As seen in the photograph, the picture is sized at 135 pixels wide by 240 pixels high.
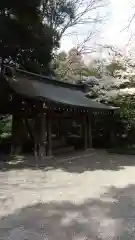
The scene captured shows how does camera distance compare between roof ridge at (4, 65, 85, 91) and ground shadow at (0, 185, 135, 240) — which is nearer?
ground shadow at (0, 185, 135, 240)

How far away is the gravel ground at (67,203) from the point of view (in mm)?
4059

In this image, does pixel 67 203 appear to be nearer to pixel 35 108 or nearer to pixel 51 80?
pixel 35 108

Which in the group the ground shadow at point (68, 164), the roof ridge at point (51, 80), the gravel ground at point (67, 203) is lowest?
the ground shadow at point (68, 164)

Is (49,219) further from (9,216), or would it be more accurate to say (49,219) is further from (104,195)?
(104,195)

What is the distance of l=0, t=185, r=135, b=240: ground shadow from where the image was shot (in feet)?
12.9

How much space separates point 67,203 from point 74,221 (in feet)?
3.29

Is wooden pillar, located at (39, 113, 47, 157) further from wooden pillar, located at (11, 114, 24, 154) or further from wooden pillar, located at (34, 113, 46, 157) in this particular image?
wooden pillar, located at (11, 114, 24, 154)

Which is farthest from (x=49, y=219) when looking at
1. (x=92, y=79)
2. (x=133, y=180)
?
(x=92, y=79)

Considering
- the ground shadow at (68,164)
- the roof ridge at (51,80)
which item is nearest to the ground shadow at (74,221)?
the ground shadow at (68,164)

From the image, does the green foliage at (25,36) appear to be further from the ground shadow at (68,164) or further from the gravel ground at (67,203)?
the gravel ground at (67,203)

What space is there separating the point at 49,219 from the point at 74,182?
112 inches

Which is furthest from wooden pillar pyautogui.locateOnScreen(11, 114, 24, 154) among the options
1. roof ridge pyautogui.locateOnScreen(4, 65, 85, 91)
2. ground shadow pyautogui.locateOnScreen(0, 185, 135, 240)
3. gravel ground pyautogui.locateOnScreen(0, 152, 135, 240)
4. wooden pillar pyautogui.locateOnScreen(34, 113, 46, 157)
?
ground shadow pyautogui.locateOnScreen(0, 185, 135, 240)

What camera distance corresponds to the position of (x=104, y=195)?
20.0 feet

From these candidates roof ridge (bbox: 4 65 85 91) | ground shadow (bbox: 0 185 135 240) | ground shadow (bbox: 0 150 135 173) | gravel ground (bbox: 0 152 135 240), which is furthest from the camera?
roof ridge (bbox: 4 65 85 91)
